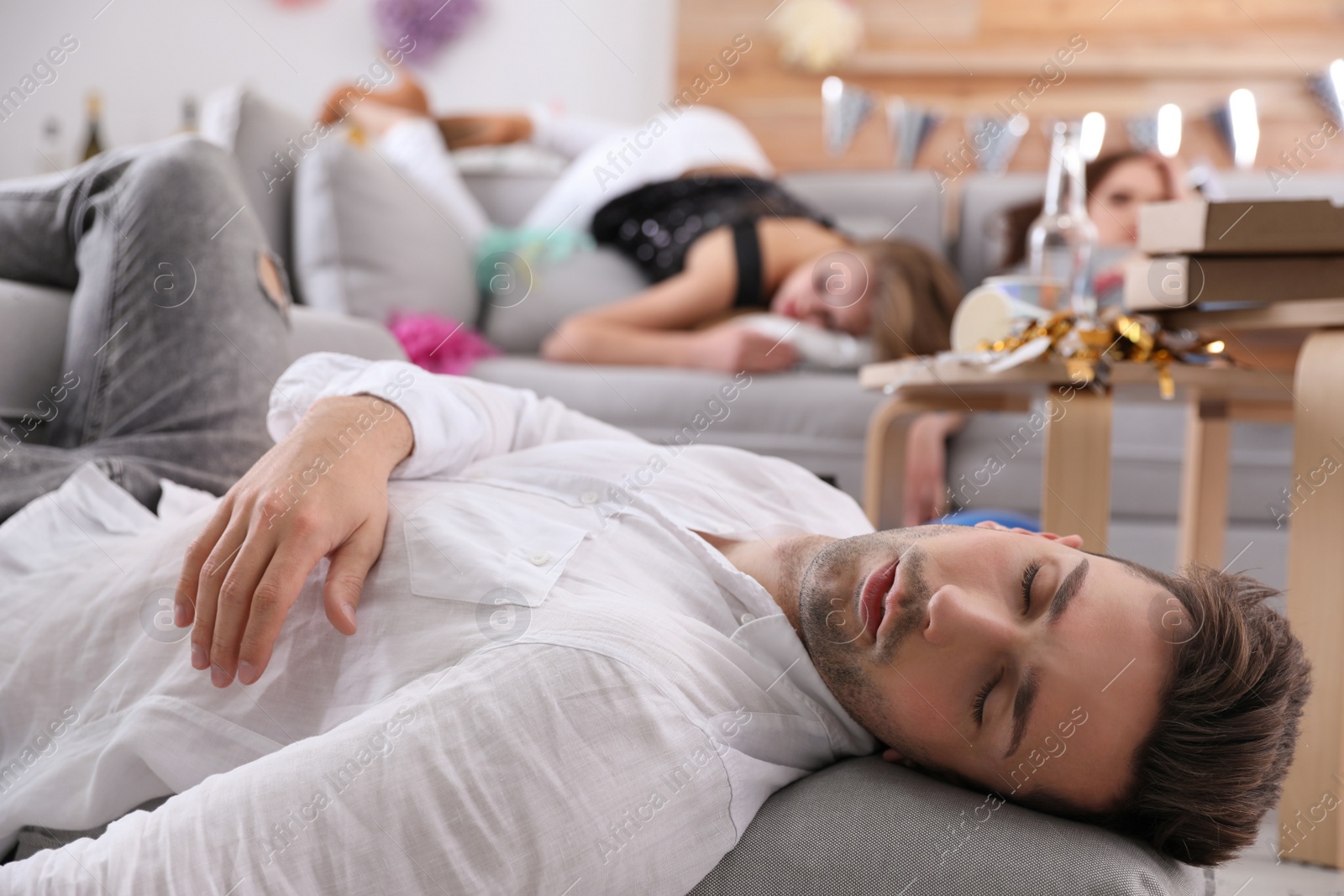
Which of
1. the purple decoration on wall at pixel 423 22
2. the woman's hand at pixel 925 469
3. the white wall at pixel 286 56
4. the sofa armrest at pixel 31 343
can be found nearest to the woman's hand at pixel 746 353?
the woman's hand at pixel 925 469

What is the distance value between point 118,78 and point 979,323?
3050mm

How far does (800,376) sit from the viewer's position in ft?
6.46

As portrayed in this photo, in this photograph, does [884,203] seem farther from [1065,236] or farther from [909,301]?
[1065,236]

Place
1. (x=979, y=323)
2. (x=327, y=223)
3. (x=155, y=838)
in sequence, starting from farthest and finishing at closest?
(x=327, y=223)
(x=979, y=323)
(x=155, y=838)

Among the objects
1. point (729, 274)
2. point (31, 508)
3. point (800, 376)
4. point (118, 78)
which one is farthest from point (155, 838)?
point (118, 78)

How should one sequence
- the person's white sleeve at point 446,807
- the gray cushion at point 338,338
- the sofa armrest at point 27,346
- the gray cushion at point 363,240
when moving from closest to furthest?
1. the person's white sleeve at point 446,807
2. the sofa armrest at point 27,346
3. the gray cushion at point 338,338
4. the gray cushion at point 363,240

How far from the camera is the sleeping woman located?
1996 mm

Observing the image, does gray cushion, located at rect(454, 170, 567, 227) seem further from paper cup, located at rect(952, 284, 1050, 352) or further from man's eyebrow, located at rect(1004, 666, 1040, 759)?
man's eyebrow, located at rect(1004, 666, 1040, 759)

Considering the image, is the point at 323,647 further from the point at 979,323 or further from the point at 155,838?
the point at 979,323

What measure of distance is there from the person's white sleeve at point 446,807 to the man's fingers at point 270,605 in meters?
0.10

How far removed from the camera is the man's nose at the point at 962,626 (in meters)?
0.63

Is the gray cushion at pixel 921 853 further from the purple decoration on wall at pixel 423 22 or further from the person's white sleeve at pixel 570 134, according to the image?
the purple decoration on wall at pixel 423 22

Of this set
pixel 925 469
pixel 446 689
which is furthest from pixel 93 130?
pixel 446 689

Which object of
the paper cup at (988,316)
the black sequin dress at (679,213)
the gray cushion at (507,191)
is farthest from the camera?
the gray cushion at (507,191)
